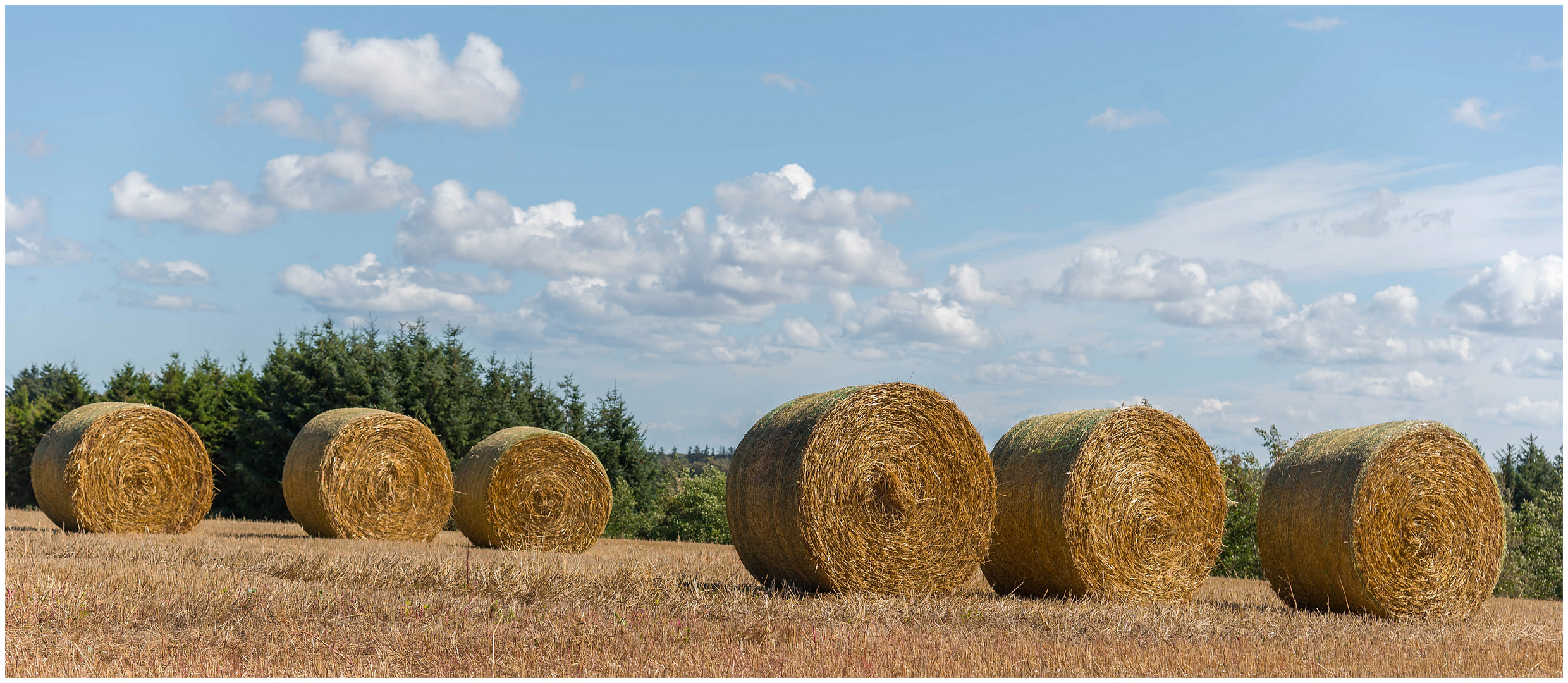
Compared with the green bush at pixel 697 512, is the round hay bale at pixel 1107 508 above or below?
above

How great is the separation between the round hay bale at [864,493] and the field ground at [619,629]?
1.13 feet

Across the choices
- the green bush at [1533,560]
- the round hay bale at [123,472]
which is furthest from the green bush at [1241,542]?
the round hay bale at [123,472]

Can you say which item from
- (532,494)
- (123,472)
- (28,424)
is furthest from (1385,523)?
(28,424)

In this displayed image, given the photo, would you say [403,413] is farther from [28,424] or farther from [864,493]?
[864,493]

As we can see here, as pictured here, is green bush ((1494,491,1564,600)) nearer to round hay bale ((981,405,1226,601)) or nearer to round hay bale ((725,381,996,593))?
round hay bale ((981,405,1226,601))

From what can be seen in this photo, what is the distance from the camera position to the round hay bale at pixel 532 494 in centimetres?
1520

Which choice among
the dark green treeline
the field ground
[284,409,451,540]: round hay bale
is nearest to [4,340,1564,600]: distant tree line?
the dark green treeline

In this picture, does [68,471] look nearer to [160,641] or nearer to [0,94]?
[160,641]

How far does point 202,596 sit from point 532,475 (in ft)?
23.6

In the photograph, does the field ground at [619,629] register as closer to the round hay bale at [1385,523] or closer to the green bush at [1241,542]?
the round hay bale at [1385,523]

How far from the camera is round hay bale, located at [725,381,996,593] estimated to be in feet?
29.9

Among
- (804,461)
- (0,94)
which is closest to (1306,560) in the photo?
(804,461)

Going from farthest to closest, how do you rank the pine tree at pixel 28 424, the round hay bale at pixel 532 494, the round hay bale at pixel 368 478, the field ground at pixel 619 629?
the pine tree at pixel 28 424, the round hay bale at pixel 368 478, the round hay bale at pixel 532 494, the field ground at pixel 619 629

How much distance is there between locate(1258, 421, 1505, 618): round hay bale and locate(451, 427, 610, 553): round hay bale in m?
9.01
